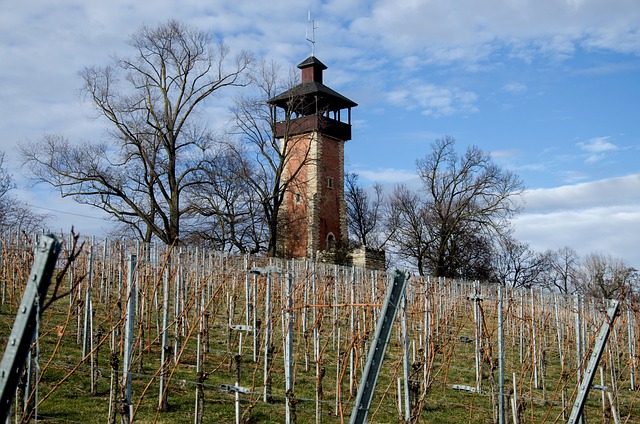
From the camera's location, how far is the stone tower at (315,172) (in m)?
32.2

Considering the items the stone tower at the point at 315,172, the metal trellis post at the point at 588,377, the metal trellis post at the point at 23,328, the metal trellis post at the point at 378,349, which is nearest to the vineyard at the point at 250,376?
the metal trellis post at the point at 588,377

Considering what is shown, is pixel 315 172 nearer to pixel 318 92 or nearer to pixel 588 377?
pixel 318 92

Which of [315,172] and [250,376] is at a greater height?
[315,172]

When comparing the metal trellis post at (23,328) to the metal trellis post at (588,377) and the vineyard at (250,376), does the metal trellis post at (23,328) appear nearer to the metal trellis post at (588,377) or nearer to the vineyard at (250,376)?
the vineyard at (250,376)

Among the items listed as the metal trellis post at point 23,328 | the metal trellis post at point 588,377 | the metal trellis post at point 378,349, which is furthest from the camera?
the metal trellis post at point 588,377

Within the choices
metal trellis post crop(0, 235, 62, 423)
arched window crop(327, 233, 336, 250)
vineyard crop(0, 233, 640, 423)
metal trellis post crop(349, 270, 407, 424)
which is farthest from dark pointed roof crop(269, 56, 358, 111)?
metal trellis post crop(0, 235, 62, 423)

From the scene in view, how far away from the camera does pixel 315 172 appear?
109 ft

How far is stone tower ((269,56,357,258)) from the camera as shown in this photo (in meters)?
32.2

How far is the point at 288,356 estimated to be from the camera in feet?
19.2

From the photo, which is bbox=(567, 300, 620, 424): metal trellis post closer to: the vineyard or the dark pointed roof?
the vineyard

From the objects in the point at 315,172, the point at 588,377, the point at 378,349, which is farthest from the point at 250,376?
the point at 315,172

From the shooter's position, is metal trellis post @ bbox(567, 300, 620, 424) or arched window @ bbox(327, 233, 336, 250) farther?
arched window @ bbox(327, 233, 336, 250)

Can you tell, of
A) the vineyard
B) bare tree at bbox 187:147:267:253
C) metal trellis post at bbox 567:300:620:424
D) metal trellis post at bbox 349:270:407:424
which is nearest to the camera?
metal trellis post at bbox 349:270:407:424

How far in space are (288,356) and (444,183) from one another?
29944 mm
